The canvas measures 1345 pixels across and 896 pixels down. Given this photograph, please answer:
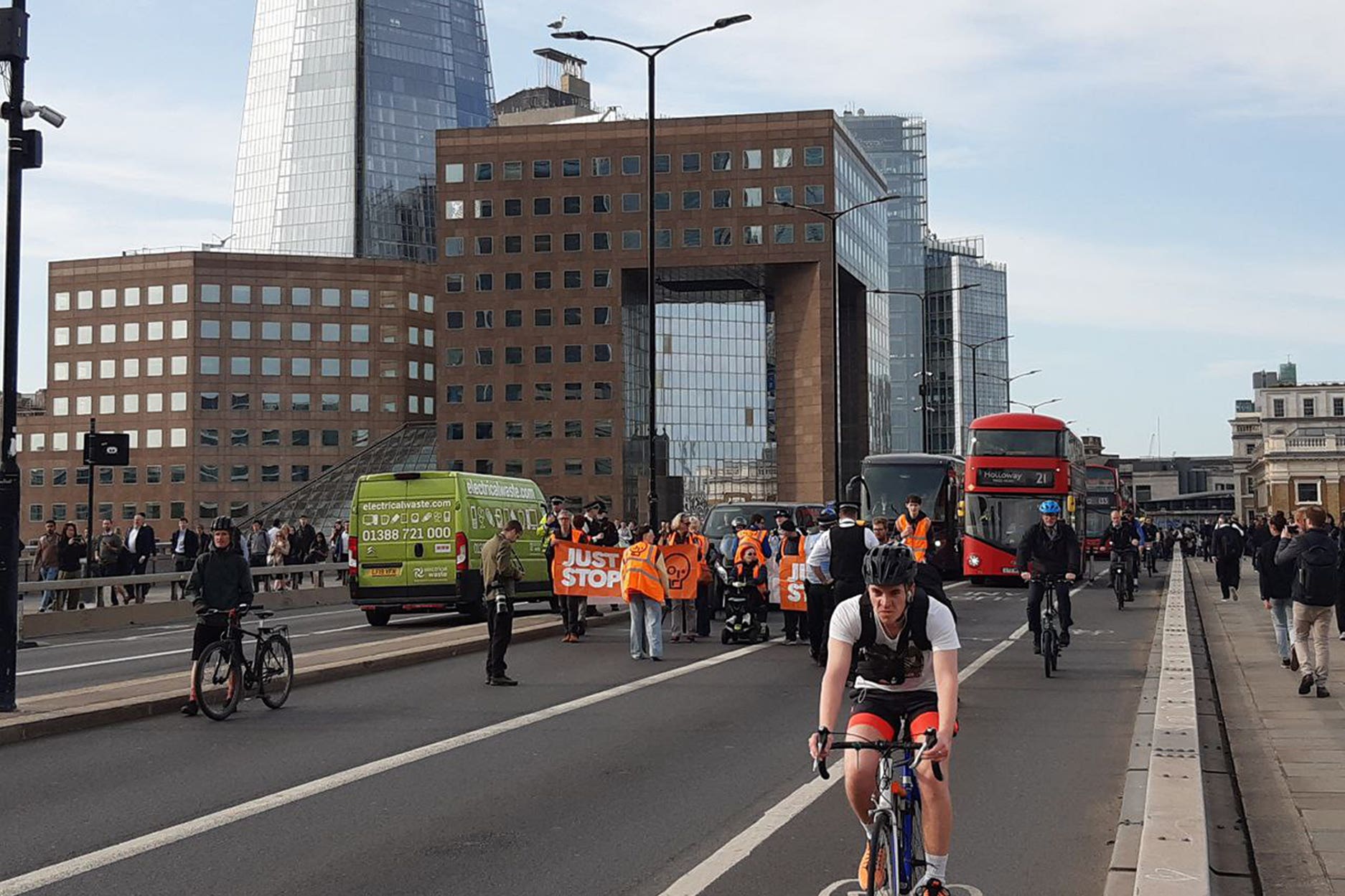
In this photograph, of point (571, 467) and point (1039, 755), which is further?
point (571, 467)

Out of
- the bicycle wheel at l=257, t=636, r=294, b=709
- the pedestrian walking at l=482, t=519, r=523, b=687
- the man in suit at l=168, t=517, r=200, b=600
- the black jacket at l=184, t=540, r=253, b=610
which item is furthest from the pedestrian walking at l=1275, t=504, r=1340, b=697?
the man in suit at l=168, t=517, r=200, b=600

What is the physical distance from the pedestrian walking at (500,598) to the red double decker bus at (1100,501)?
1933 inches

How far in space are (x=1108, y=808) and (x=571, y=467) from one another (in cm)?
9874

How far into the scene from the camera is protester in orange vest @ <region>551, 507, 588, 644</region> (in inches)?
872

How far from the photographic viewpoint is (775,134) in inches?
4058

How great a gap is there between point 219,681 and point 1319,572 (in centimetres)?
997

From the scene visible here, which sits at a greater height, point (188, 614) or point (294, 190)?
point (294, 190)

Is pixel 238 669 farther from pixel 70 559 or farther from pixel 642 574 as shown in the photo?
pixel 70 559

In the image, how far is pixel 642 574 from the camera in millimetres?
19078

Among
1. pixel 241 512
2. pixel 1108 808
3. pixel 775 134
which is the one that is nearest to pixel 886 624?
pixel 1108 808

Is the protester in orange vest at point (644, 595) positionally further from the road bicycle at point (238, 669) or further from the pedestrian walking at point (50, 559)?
the pedestrian walking at point (50, 559)

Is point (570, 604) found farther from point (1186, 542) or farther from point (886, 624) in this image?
point (1186, 542)

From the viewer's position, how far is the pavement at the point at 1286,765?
24.6ft

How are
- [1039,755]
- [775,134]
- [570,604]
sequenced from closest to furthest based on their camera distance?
[1039,755]
[570,604]
[775,134]
